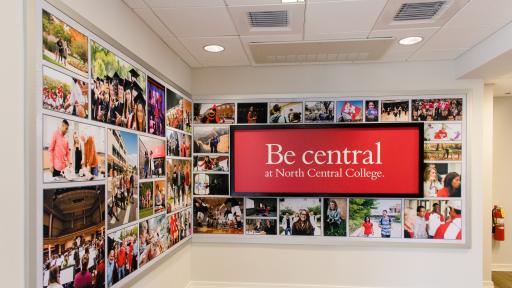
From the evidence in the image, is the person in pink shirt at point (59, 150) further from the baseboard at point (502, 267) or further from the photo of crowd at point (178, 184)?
the baseboard at point (502, 267)

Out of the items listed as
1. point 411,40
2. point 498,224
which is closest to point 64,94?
point 411,40

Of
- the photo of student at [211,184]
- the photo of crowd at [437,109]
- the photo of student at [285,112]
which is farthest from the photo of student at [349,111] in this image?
the photo of student at [211,184]

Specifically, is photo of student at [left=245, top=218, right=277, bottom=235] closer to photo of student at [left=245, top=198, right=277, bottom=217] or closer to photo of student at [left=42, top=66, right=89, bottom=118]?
photo of student at [left=245, top=198, right=277, bottom=217]

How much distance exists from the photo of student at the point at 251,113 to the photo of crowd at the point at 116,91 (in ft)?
4.70

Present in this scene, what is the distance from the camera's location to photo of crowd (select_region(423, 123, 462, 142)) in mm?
3654

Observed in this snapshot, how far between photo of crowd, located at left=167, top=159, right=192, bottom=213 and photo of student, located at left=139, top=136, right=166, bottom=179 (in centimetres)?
21

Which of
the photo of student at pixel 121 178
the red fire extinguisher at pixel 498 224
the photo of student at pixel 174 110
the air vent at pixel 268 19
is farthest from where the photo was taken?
the red fire extinguisher at pixel 498 224

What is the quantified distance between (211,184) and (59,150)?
2325mm

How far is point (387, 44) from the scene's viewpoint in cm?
315

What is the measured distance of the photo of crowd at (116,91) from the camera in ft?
6.57

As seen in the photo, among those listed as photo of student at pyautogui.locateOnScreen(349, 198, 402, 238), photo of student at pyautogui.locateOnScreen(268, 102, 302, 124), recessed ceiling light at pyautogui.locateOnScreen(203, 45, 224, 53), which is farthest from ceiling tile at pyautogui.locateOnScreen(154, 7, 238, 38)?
photo of student at pyautogui.locateOnScreen(349, 198, 402, 238)

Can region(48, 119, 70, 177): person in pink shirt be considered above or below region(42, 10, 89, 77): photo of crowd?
below

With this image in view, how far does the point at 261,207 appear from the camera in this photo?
3865mm

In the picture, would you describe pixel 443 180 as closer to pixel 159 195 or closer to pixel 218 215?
pixel 218 215
